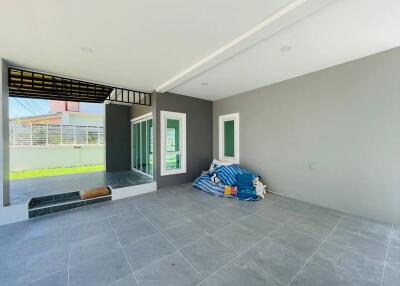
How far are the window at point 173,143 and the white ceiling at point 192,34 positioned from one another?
160cm

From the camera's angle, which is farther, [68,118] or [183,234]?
[68,118]

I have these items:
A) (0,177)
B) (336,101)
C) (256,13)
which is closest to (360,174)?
(336,101)

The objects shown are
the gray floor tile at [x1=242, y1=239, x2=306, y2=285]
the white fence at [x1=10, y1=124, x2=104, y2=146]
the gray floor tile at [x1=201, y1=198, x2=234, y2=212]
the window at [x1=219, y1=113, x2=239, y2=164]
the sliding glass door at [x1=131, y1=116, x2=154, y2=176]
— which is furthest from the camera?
the white fence at [x1=10, y1=124, x2=104, y2=146]

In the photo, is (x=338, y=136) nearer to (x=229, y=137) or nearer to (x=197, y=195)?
(x=229, y=137)

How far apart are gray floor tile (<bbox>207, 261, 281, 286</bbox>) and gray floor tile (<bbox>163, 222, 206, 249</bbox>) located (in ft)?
2.09

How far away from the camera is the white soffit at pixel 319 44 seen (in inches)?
72.3

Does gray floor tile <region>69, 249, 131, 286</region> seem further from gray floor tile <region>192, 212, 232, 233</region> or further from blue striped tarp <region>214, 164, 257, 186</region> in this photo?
blue striped tarp <region>214, 164, 257, 186</region>

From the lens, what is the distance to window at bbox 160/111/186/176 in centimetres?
470

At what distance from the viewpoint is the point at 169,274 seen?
5.36 feet

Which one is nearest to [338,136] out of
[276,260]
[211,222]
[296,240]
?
[296,240]

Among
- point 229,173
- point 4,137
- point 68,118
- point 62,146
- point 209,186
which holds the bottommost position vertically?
point 209,186

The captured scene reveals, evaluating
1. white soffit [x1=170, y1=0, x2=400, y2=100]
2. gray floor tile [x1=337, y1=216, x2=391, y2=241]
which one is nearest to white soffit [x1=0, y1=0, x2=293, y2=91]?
white soffit [x1=170, y1=0, x2=400, y2=100]

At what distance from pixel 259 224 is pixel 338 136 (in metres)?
2.25

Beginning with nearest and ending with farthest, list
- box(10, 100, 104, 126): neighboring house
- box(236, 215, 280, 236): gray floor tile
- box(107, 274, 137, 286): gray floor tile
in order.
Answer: box(107, 274, 137, 286): gray floor tile → box(236, 215, 280, 236): gray floor tile → box(10, 100, 104, 126): neighboring house
